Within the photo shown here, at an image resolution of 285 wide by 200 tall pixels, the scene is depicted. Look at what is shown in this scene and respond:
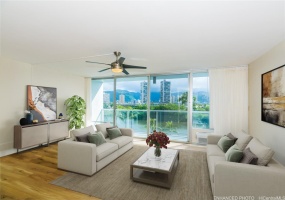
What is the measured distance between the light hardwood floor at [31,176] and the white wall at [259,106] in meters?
3.38

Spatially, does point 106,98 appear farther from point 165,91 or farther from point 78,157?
point 78,157

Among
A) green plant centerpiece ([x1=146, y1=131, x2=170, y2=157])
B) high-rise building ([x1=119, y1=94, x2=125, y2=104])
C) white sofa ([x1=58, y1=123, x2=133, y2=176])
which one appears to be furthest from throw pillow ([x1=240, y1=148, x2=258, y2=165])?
high-rise building ([x1=119, y1=94, x2=125, y2=104])

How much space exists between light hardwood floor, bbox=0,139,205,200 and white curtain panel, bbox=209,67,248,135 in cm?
409

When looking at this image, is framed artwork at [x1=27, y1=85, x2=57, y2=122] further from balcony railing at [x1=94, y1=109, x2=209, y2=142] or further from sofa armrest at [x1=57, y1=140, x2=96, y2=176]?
sofa armrest at [x1=57, y1=140, x2=96, y2=176]

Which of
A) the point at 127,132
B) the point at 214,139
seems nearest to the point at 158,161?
the point at 214,139

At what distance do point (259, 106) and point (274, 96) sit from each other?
77cm

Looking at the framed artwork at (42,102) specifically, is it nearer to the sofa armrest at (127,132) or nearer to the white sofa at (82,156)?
the white sofa at (82,156)

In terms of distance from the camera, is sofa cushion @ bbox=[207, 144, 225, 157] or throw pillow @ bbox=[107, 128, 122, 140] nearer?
sofa cushion @ bbox=[207, 144, 225, 157]

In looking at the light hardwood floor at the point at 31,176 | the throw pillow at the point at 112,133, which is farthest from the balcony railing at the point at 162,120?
the light hardwood floor at the point at 31,176

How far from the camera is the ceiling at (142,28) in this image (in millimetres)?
1643

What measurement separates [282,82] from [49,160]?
5.06m

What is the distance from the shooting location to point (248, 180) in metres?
1.78

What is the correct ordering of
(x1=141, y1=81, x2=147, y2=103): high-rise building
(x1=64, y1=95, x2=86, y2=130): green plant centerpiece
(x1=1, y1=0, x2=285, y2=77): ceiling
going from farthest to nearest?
(x1=141, y1=81, x2=147, y2=103): high-rise building < (x1=64, y1=95, x2=86, y2=130): green plant centerpiece < (x1=1, y1=0, x2=285, y2=77): ceiling

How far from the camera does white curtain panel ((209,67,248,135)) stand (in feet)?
14.0
